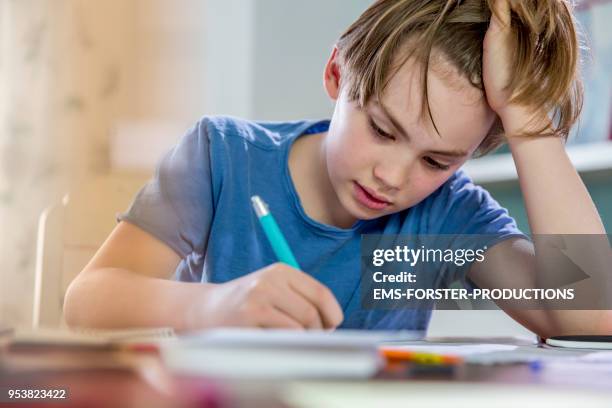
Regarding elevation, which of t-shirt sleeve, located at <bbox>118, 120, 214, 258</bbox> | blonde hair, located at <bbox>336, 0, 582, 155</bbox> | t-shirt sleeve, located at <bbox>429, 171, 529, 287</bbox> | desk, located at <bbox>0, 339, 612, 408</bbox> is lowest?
t-shirt sleeve, located at <bbox>429, 171, 529, 287</bbox>

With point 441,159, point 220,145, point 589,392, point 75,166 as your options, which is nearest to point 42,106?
point 75,166

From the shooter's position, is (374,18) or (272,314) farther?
(374,18)

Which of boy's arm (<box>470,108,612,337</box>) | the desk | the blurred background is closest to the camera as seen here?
the desk

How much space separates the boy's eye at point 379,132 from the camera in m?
0.51

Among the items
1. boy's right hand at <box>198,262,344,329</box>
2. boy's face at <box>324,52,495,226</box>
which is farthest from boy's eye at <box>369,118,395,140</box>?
boy's right hand at <box>198,262,344,329</box>

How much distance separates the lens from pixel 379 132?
20.2 inches

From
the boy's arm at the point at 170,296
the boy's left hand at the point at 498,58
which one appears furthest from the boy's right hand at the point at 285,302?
the boy's left hand at the point at 498,58

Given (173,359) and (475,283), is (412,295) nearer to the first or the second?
(475,283)

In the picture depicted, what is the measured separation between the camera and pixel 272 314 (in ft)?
1.02

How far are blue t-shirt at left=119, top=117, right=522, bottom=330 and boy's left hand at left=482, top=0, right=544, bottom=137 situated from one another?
13cm

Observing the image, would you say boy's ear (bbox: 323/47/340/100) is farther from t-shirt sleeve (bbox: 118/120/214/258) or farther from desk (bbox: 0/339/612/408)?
desk (bbox: 0/339/612/408)

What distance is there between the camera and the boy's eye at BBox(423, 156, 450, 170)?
52cm

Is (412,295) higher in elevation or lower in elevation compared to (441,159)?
lower

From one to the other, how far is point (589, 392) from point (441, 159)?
31 cm
